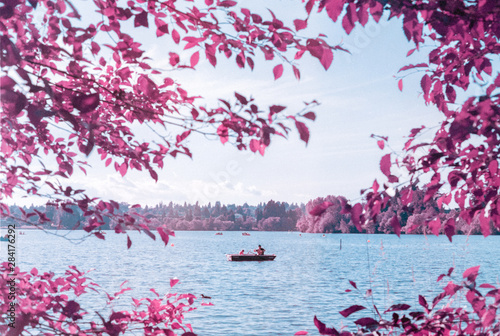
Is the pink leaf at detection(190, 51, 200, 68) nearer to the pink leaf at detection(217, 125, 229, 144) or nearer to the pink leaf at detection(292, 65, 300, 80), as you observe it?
the pink leaf at detection(217, 125, 229, 144)

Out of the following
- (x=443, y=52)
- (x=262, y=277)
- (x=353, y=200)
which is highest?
(x=443, y=52)

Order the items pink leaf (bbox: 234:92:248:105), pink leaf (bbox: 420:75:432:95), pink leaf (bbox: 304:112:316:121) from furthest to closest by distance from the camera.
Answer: pink leaf (bbox: 420:75:432:95)
pink leaf (bbox: 234:92:248:105)
pink leaf (bbox: 304:112:316:121)

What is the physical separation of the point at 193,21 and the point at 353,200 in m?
1.65

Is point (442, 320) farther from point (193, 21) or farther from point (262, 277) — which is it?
point (262, 277)

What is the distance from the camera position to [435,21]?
2514 mm

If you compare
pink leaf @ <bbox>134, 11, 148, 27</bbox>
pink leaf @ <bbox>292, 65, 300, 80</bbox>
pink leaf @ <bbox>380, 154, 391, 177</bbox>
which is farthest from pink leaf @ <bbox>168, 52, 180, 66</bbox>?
pink leaf @ <bbox>380, 154, 391, 177</bbox>

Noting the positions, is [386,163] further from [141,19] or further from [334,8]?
[141,19]

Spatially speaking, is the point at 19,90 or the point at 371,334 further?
the point at 371,334

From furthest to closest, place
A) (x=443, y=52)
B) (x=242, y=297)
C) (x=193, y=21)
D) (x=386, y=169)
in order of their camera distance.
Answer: (x=242, y=297)
(x=443, y=52)
(x=193, y=21)
(x=386, y=169)

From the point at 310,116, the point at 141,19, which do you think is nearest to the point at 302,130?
the point at 310,116

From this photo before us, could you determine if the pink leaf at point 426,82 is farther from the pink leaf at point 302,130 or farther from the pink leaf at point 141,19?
the pink leaf at point 141,19

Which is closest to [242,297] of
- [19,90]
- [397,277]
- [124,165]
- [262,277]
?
[262,277]

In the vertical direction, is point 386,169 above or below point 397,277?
above

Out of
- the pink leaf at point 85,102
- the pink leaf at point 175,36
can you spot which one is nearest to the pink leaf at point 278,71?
the pink leaf at point 175,36
